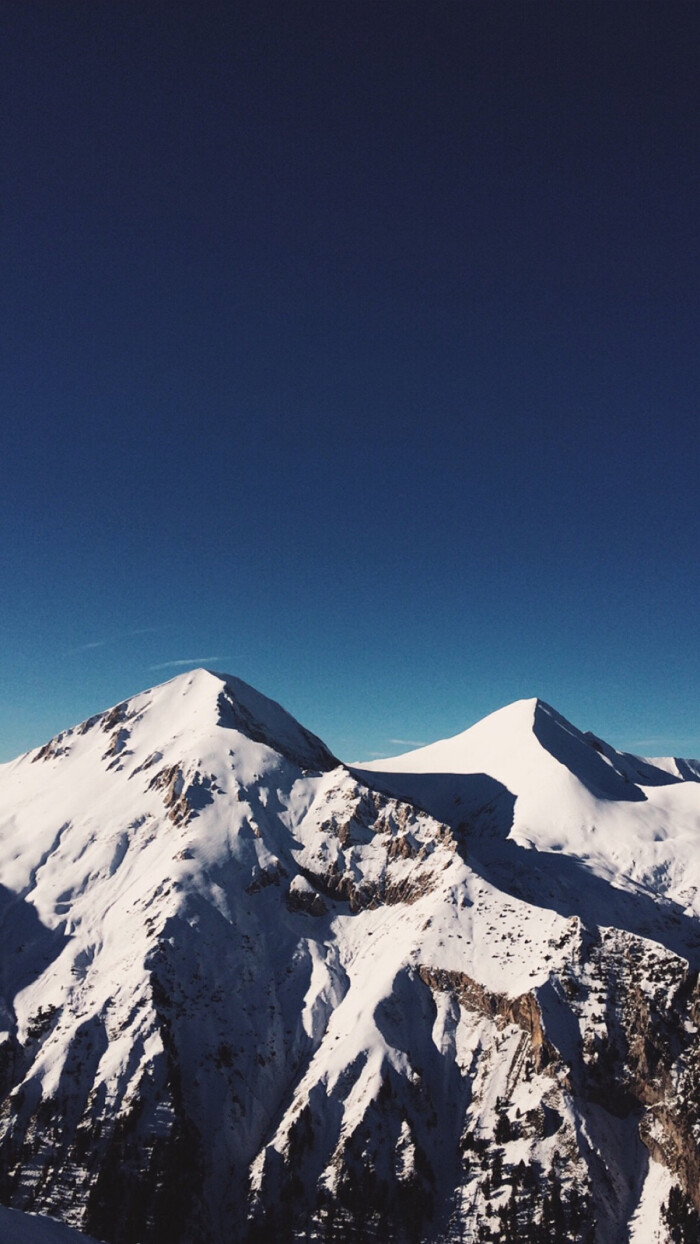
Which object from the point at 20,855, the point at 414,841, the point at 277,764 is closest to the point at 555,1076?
the point at 414,841

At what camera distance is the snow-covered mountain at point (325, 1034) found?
288ft

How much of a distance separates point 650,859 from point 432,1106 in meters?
117

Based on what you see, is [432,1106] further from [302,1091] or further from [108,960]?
[108,960]

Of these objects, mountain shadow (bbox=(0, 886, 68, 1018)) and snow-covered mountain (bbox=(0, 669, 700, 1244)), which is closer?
snow-covered mountain (bbox=(0, 669, 700, 1244))

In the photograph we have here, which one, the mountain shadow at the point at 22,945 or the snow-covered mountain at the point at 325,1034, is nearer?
the snow-covered mountain at the point at 325,1034

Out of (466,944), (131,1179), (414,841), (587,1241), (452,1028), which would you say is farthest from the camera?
(414,841)

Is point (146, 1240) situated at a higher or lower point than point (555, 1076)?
lower

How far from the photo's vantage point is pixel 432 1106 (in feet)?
330

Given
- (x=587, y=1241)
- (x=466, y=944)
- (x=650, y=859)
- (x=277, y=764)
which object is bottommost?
(x=587, y=1241)

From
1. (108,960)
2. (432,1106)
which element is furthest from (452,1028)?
(108,960)

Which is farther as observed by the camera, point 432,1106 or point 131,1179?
point 432,1106

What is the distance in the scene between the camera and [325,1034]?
375ft

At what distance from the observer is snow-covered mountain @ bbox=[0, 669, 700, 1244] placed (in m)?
87.9

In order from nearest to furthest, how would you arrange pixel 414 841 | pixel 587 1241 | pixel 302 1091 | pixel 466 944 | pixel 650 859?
pixel 587 1241 → pixel 302 1091 → pixel 466 944 → pixel 414 841 → pixel 650 859
